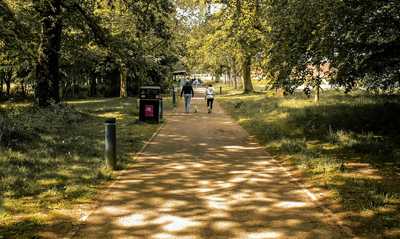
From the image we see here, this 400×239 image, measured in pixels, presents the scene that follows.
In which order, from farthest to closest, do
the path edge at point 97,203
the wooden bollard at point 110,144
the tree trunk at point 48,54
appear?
1. the tree trunk at point 48,54
2. the wooden bollard at point 110,144
3. the path edge at point 97,203

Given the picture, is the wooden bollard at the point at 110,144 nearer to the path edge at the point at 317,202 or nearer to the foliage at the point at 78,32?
the path edge at the point at 317,202

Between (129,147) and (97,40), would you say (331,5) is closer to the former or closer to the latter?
(129,147)

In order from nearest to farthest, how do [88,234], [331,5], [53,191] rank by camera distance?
[88,234] → [53,191] → [331,5]

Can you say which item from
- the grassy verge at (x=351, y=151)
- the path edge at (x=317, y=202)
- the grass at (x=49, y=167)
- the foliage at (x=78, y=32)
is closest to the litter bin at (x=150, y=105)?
the grass at (x=49, y=167)

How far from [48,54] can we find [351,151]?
13.8m

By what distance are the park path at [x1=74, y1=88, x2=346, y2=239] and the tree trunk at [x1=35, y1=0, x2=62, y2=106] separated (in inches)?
352

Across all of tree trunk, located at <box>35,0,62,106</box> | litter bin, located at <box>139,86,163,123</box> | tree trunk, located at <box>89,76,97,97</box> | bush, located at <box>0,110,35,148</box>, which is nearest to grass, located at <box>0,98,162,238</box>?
bush, located at <box>0,110,35,148</box>

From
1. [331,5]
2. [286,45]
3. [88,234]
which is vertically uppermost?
[331,5]

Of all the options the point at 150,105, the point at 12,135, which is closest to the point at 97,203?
the point at 12,135

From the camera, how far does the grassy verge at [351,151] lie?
246 inches

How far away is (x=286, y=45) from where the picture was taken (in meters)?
12.0

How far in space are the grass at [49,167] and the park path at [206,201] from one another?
0.57m

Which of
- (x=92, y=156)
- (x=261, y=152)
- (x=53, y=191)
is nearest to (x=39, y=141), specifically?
(x=92, y=156)

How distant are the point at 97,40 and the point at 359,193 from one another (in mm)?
15052
